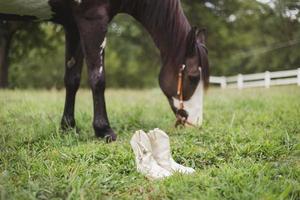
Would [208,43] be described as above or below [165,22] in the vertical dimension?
above

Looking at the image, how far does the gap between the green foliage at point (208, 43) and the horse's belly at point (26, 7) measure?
27.5 feet

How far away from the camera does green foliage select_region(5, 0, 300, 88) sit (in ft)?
55.9

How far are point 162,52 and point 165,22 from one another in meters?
0.40

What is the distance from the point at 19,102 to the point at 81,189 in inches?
209

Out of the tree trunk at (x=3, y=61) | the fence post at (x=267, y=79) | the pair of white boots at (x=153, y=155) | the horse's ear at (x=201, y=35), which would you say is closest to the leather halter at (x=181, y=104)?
the horse's ear at (x=201, y=35)

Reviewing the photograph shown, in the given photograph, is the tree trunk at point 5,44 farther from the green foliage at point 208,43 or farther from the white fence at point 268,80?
the white fence at point 268,80

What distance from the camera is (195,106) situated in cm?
534

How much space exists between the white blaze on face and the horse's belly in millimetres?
2036

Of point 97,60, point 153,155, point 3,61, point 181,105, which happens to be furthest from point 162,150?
point 3,61

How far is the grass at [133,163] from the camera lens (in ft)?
8.75

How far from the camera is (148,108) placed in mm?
7707

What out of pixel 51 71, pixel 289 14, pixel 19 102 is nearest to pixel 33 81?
pixel 51 71

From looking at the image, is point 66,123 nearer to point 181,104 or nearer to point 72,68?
point 72,68

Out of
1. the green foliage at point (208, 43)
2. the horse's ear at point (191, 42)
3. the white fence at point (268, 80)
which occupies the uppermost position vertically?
the green foliage at point (208, 43)
